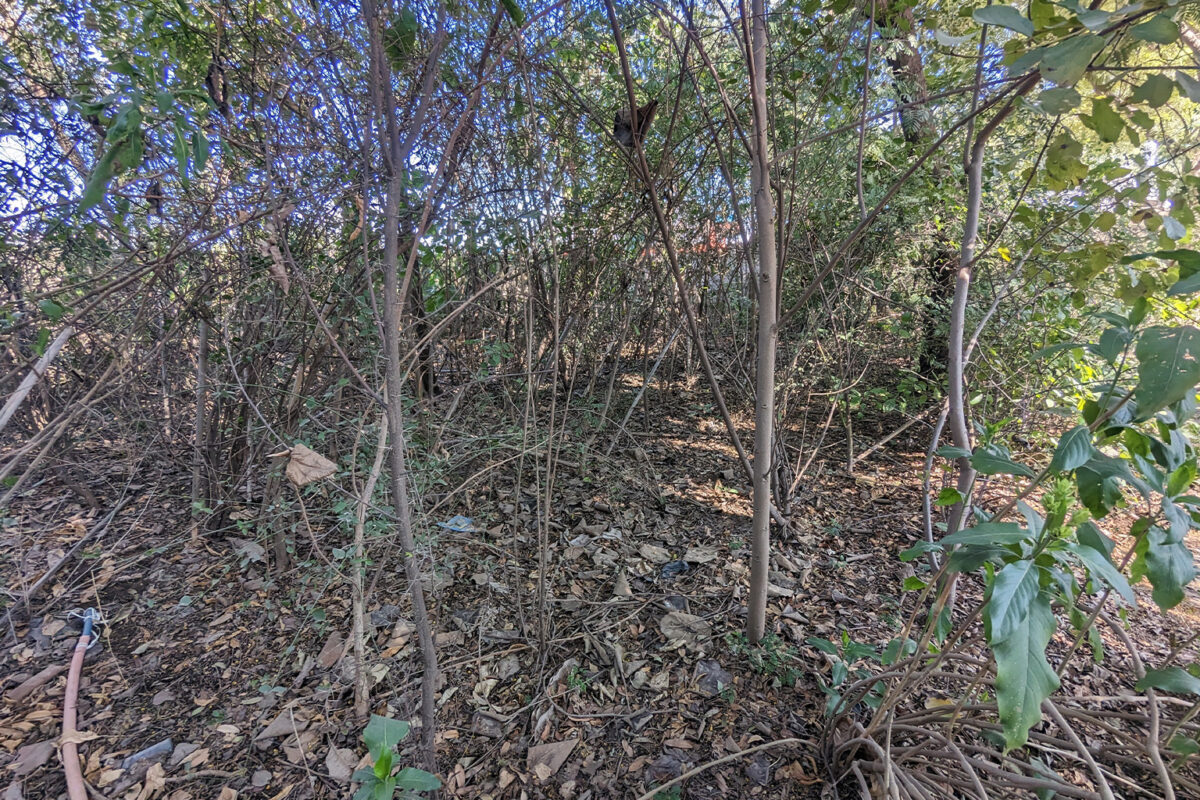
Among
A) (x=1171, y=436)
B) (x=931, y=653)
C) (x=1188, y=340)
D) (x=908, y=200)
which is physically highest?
(x=908, y=200)

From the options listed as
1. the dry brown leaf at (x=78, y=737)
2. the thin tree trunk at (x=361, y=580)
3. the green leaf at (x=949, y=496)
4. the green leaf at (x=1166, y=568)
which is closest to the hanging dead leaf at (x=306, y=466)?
the thin tree trunk at (x=361, y=580)

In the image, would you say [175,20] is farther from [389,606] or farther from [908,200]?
[908,200]

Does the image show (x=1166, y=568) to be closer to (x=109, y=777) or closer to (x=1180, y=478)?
(x=1180, y=478)

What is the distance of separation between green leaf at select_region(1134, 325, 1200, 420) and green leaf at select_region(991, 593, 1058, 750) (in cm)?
36

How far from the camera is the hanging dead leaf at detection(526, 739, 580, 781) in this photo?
1782 millimetres

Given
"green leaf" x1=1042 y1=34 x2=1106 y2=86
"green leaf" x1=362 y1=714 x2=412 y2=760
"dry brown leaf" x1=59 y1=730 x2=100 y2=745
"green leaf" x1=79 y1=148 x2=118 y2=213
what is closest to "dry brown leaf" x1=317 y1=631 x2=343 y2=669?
"dry brown leaf" x1=59 y1=730 x2=100 y2=745

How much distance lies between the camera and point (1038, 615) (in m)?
0.86

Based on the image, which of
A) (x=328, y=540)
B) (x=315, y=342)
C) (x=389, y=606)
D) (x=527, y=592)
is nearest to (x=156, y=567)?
(x=328, y=540)

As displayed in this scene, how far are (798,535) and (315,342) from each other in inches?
111

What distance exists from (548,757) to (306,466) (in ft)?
4.50

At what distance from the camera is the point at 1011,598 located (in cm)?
86

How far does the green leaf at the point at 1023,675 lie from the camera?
802 mm

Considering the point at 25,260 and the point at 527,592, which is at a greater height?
the point at 25,260

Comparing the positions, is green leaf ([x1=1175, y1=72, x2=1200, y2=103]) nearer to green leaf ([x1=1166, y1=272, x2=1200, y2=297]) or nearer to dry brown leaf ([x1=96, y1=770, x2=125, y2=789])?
green leaf ([x1=1166, y1=272, x2=1200, y2=297])
